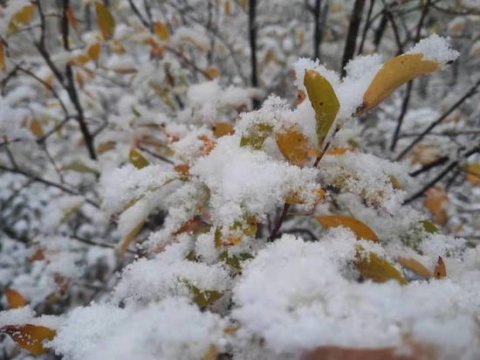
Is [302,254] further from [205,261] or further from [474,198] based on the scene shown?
[474,198]

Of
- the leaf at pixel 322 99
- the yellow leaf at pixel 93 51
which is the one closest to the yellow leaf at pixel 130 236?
the leaf at pixel 322 99

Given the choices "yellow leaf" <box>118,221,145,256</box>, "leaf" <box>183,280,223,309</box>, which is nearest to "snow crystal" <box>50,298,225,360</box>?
"leaf" <box>183,280,223,309</box>

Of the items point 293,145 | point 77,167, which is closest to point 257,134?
point 293,145

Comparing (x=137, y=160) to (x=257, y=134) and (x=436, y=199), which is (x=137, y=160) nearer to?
(x=257, y=134)

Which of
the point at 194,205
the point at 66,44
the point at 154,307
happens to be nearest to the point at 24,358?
the point at 66,44

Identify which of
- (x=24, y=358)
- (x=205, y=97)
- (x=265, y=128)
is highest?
(x=205, y=97)

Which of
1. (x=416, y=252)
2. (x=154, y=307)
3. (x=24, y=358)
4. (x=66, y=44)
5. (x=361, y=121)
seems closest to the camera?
(x=154, y=307)

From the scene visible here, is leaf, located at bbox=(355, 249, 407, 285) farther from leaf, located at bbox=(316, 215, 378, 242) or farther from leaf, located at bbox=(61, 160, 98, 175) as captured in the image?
leaf, located at bbox=(61, 160, 98, 175)
